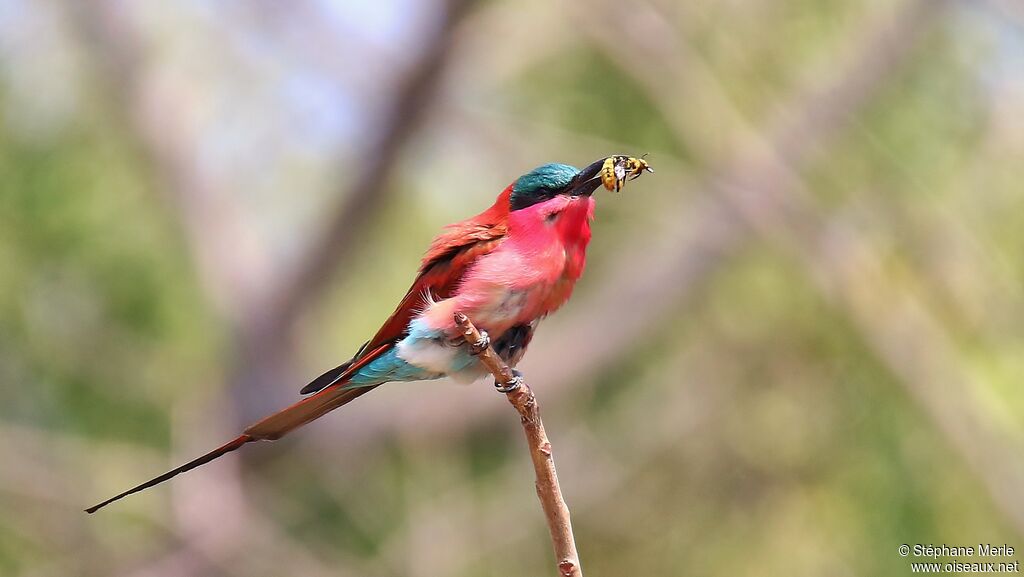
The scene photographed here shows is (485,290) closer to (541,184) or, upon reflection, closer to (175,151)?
(541,184)

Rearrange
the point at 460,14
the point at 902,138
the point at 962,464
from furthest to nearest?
the point at 902,138 → the point at 962,464 → the point at 460,14

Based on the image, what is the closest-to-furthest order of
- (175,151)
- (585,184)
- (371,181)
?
(585,184) → (371,181) → (175,151)

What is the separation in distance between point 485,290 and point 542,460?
45 cm

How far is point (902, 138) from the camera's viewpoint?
6.06 m

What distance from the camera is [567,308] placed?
7.66 metres

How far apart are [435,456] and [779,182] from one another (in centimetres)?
245

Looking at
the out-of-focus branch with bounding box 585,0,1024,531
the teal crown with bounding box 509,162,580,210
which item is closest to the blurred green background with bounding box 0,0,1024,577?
the out-of-focus branch with bounding box 585,0,1024,531

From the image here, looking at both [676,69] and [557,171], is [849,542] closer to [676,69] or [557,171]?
[676,69]

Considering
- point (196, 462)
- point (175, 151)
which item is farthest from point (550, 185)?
point (175, 151)

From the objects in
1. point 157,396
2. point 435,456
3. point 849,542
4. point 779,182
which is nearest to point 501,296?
point 849,542

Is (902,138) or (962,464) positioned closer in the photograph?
(962,464)

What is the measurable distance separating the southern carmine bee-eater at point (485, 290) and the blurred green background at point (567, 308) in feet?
7.74

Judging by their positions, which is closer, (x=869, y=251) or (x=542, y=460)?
(x=542, y=460)

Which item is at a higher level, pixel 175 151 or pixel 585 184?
pixel 175 151
